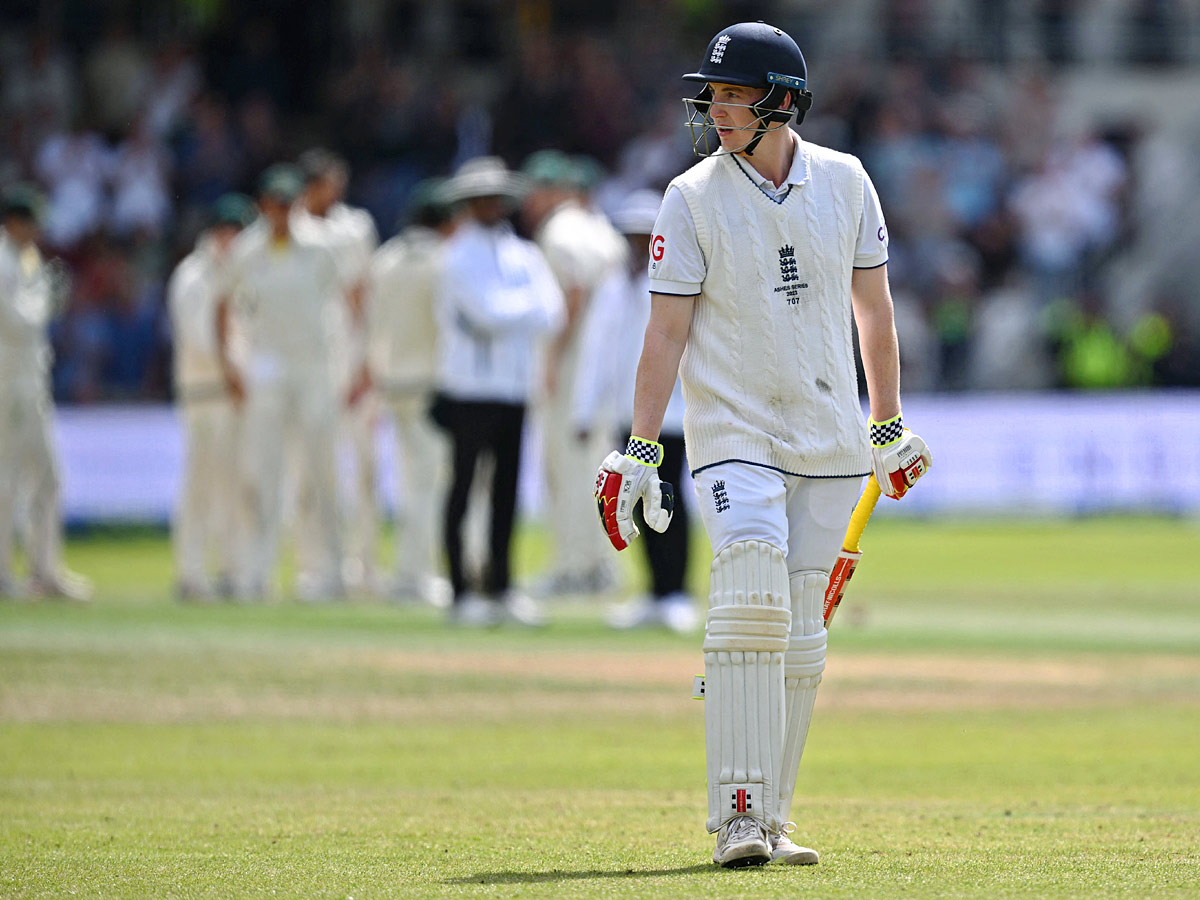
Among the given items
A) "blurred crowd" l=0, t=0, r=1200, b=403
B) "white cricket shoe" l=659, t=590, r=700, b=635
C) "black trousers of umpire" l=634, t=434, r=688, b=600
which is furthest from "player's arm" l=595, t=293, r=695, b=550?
"blurred crowd" l=0, t=0, r=1200, b=403

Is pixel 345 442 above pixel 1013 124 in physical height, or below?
below

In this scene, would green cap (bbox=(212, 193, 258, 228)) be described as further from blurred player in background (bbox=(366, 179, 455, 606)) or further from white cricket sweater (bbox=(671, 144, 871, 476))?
white cricket sweater (bbox=(671, 144, 871, 476))

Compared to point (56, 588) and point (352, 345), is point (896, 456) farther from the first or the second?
point (352, 345)

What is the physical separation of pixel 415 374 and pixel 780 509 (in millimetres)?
9972

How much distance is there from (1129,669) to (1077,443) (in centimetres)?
1322

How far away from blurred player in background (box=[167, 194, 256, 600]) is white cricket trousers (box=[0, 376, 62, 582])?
3.08 feet

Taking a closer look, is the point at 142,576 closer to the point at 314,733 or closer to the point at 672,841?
the point at 314,733

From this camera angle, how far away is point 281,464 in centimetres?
1570

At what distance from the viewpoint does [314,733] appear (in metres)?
9.48

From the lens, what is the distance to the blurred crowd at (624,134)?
27500 mm

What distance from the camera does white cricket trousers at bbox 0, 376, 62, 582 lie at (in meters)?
15.7

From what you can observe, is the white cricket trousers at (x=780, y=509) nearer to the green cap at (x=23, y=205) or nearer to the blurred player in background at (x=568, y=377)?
the blurred player in background at (x=568, y=377)

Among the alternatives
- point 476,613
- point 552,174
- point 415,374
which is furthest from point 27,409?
point 552,174

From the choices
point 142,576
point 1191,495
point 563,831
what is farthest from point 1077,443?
point 563,831
